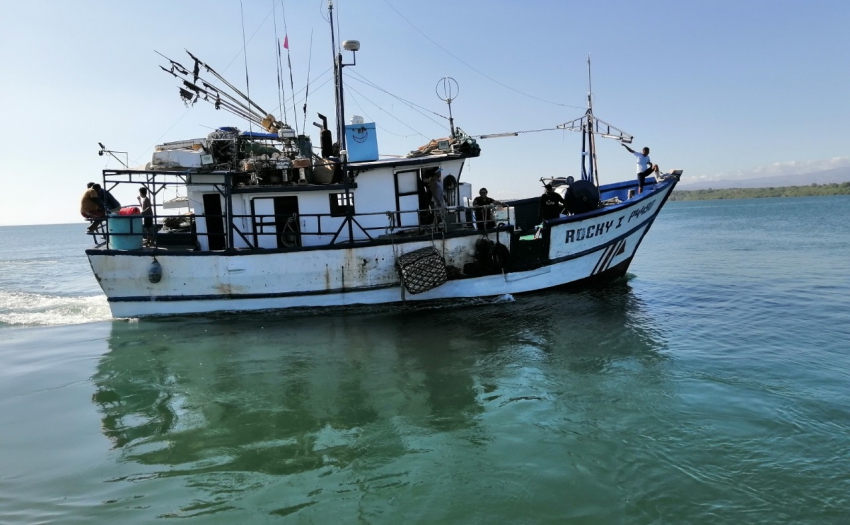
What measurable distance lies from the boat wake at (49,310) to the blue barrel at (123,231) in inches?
77.1

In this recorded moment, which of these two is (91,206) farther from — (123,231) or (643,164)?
(643,164)

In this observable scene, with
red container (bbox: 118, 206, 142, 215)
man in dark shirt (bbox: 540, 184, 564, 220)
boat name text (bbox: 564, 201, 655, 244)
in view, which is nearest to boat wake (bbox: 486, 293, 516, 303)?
boat name text (bbox: 564, 201, 655, 244)

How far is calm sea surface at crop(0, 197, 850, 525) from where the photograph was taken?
14.4 ft

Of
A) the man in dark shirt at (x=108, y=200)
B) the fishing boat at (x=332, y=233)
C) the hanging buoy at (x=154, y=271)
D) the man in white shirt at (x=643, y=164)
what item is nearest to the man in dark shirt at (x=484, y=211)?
the fishing boat at (x=332, y=233)

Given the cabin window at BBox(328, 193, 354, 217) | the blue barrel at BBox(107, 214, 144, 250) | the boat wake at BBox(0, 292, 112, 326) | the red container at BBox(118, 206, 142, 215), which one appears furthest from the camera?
the boat wake at BBox(0, 292, 112, 326)

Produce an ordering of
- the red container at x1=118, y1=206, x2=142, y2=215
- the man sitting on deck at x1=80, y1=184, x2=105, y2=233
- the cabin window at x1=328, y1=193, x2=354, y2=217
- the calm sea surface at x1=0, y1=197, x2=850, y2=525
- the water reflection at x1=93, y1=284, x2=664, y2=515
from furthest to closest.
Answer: the cabin window at x1=328, y1=193, x2=354, y2=217
the man sitting on deck at x1=80, y1=184, x2=105, y2=233
the red container at x1=118, y1=206, x2=142, y2=215
the water reflection at x1=93, y1=284, x2=664, y2=515
the calm sea surface at x1=0, y1=197, x2=850, y2=525

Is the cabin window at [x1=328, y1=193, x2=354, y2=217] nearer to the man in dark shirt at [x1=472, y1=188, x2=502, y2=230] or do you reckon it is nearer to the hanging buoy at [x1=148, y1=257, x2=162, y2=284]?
the man in dark shirt at [x1=472, y1=188, x2=502, y2=230]

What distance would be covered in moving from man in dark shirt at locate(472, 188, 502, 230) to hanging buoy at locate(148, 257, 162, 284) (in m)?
7.02

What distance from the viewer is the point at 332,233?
1158cm

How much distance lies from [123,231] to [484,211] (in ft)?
26.0

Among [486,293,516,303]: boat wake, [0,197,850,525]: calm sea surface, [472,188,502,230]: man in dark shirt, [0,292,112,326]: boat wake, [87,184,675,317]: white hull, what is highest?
[472,188,502,230]: man in dark shirt

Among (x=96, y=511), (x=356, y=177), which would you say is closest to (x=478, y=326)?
(x=356, y=177)

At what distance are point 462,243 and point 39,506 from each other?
28.6 ft

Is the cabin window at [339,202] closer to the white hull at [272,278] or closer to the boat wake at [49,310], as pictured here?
the white hull at [272,278]
